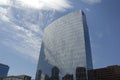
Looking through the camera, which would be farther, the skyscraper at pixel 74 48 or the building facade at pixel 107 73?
the skyscraper at pixel 74 48

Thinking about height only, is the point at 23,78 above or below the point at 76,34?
Result: below

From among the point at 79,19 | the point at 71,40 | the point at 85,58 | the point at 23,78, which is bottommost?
the point at 23,78

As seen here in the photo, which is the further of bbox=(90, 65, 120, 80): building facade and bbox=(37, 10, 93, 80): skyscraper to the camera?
bbox=(37, 10, 93, 80): skyscraper

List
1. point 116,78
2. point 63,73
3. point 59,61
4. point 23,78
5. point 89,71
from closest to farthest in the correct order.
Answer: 1. point 23,78
2. point 116,78
3. point 89,71
4. point 63,73
5. point 59,61

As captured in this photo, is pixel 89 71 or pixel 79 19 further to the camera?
pixel 79 19

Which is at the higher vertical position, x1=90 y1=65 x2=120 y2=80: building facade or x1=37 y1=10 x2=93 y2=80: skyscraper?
x1=37 y1=10 x2=93 y2=80: skyscraper

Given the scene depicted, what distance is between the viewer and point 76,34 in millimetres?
183625

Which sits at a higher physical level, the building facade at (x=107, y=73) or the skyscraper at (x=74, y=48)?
the skyscraper at (x=74, y=48)

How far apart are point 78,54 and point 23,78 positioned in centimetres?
6697

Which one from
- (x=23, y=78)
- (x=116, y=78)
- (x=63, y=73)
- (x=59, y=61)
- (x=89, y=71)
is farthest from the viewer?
(x=59, y=61)

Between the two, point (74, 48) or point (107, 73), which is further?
point (74, 48)

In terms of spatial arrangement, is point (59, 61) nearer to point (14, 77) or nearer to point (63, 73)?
point (63, 73)

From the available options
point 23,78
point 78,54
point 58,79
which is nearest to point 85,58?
point 78,54

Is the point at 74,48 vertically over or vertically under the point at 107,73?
over
